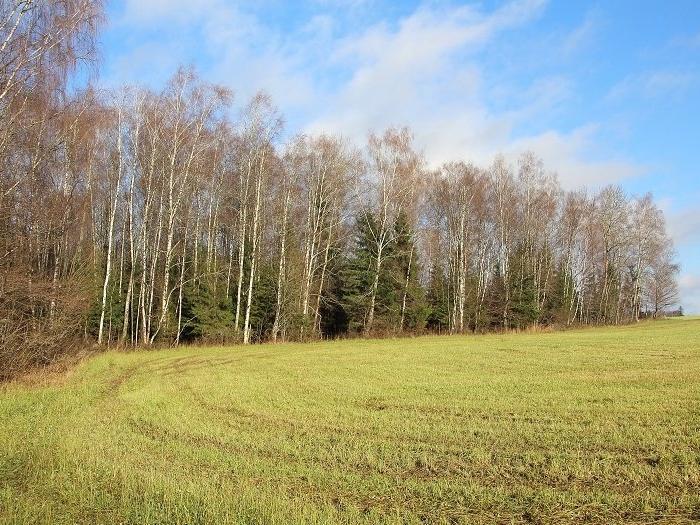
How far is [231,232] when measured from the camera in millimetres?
44156

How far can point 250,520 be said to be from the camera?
5.29 metres

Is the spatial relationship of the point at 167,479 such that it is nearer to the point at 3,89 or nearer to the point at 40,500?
the point at 40,500

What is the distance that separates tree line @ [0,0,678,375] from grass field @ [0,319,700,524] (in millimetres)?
6818

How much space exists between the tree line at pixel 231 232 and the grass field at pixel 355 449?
268 inches

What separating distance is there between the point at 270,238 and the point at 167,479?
1474 inches

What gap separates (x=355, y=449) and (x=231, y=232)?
37.6 meters

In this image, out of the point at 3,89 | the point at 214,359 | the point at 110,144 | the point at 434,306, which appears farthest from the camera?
the point at 434,306

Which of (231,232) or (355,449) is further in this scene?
(231,232)

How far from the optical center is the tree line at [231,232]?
637 inches

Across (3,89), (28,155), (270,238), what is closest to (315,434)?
(3,89)

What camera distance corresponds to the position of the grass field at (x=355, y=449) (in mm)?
5723

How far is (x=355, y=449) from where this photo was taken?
8.41 meters

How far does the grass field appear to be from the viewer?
5.72 metres

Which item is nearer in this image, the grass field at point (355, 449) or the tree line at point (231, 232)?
Answer: the grass field at point (355, 449)
